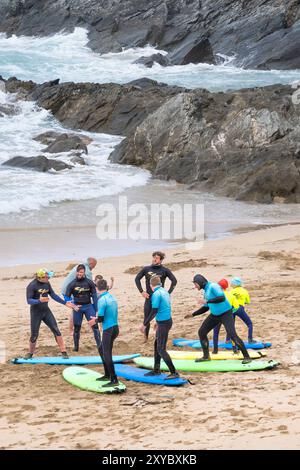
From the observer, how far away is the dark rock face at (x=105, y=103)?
110ft

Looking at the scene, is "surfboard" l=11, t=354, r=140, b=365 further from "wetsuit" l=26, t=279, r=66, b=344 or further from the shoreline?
the shoreline

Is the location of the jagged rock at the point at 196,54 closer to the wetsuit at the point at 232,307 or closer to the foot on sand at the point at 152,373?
the wetsuit at the point at 232,307

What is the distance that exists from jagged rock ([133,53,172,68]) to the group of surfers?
4159 centimetres

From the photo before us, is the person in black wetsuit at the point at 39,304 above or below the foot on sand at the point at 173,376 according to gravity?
above

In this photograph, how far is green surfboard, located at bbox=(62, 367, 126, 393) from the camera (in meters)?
8.25

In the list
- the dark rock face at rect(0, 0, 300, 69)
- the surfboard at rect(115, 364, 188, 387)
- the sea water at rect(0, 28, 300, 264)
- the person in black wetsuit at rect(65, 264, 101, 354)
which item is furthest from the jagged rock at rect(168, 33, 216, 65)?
the surfboard at rect(115, 364, 188, 387)

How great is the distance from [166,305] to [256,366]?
1368 mm

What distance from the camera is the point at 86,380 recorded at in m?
8.55

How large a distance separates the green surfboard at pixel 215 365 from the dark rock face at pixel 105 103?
78.7 ft

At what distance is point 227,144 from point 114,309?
1893 centimetres

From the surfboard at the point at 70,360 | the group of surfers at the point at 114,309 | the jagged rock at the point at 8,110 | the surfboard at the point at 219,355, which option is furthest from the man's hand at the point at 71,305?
the jagged rock at the point at 8,110

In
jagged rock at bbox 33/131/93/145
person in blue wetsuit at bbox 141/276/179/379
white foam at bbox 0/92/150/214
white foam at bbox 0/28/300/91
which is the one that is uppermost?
white foam at bbox 0/28/300/91

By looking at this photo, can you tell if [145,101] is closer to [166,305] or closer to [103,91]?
[103,91]
